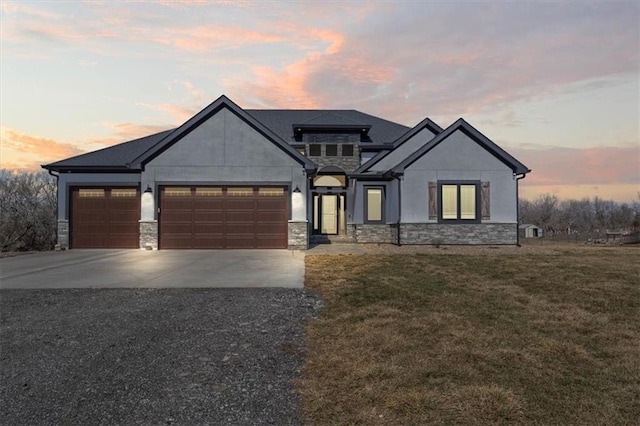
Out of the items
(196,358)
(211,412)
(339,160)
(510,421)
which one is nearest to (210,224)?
(339,160)

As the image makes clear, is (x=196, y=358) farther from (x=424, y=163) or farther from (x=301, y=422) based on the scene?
(x=424, y=163)

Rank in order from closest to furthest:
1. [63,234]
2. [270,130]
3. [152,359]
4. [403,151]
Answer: [152,359] → [270,130] → [63,234] → [403,151]

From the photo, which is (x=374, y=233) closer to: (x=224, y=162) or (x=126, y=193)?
(x=224, y=162)

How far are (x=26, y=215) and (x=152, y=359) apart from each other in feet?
75.0

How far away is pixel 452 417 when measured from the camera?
11.4 feet

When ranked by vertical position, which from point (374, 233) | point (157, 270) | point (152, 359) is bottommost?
point (152, 359)

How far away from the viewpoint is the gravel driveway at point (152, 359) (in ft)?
12.2

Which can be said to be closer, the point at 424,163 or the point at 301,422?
the point at 301,422

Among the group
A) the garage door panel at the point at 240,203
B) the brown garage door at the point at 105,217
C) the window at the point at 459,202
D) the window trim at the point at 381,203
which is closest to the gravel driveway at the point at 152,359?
the garage door panel at the point at 240,203

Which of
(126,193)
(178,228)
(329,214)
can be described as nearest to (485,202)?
(329,214)

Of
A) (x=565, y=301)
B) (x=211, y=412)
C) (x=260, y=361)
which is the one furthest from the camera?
(x=565, y=301)

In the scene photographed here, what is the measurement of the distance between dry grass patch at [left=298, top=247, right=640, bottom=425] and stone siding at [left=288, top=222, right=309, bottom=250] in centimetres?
786

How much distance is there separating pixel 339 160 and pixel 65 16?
1462 centimetres

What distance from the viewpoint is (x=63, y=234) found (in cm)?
1827
